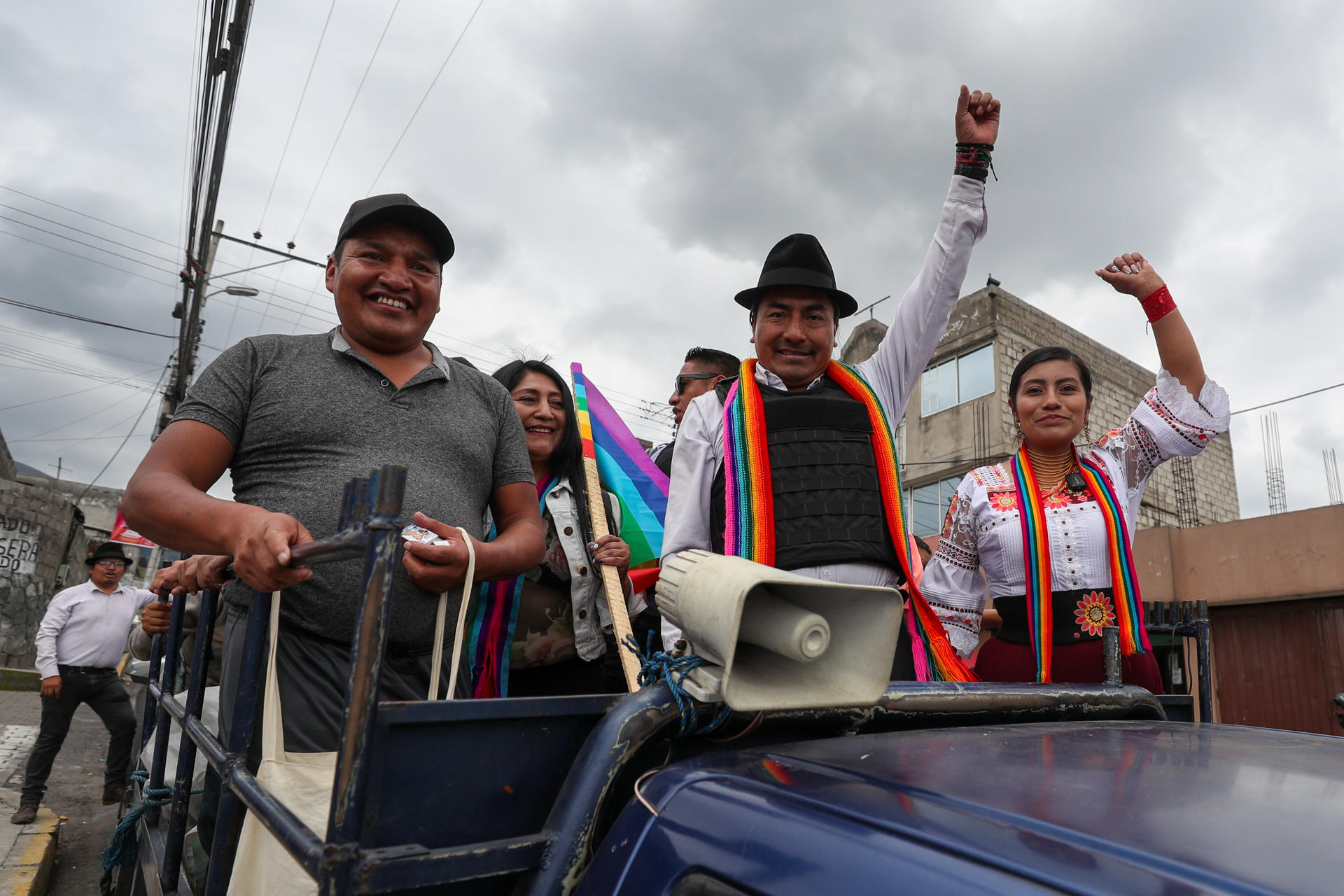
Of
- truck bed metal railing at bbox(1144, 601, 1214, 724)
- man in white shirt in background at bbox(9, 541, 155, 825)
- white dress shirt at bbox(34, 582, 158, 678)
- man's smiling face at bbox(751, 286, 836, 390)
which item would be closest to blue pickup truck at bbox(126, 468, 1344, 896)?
truck bed metal railing at bbox(1144, 601, 1214, 724)

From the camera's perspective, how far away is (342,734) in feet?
2.95

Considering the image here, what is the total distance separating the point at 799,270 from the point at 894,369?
48cm

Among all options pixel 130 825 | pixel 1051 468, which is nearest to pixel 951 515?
pixel 1051 468

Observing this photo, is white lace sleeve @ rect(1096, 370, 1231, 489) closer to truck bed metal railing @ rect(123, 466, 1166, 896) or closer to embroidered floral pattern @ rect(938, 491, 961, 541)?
embroidered floral pattern @ rect(938, 491, 961, 541)

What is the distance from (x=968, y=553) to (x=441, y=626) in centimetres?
187

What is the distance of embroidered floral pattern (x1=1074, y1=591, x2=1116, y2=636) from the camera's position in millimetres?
2309

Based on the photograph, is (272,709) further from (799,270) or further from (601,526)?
(799,270)

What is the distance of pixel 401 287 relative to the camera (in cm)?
204

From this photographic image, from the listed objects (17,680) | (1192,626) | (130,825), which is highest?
(1192,626)

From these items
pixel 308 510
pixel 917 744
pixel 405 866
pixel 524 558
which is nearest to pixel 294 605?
pixel 308 510

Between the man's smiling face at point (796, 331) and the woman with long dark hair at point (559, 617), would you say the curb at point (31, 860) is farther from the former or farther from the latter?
the man's smiling face at point (796, 331)

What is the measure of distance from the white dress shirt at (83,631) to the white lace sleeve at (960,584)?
660cm

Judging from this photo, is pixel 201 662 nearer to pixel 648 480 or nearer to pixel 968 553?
pixel 648 480

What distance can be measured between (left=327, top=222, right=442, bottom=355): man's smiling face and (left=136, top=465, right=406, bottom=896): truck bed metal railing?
792 millimetres
